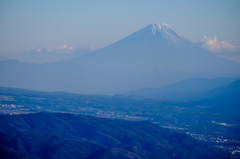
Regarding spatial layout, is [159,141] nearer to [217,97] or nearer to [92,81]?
[217,97]

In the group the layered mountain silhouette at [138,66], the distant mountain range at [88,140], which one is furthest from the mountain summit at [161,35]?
the distant mountain range at [88,140]

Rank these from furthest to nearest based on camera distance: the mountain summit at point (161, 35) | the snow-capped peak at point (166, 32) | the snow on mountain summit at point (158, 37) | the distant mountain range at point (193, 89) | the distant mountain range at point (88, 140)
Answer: the snow on mountain summit at point (158, 37), the mountain summit at point (161, 35), the snow-capped peak at point (166, 32), the distant mountain range at point (193, 89), the distant mountain range at point (88, 140)

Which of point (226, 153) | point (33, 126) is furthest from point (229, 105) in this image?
point (33, 126)

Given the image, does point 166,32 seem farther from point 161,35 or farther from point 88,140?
point 88,140

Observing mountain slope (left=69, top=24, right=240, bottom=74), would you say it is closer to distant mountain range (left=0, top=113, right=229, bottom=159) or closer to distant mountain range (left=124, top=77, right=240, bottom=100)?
distant mountain range (left=124, top=77, right=240, bottom=100)

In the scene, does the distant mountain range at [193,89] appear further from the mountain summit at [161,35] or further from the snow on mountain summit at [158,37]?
the mountain summit at [161,35]

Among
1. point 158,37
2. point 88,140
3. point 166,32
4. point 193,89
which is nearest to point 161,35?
point 158,37

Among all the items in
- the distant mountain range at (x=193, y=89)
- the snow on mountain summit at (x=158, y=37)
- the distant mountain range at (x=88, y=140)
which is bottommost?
the distant mountain range at (x=88, y=140)
